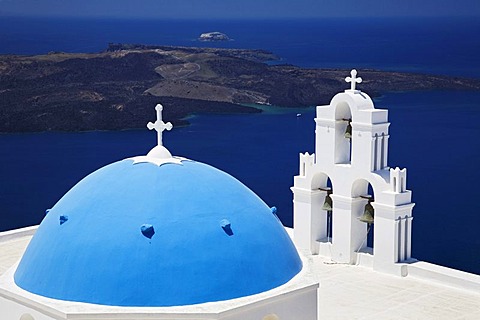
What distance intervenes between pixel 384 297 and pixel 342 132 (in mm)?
3372

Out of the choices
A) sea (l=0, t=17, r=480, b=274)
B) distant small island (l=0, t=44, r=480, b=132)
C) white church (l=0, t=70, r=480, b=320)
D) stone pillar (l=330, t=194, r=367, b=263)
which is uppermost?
white church (l=0, t=70, r=480, b=320)

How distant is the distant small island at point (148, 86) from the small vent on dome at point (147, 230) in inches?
1928

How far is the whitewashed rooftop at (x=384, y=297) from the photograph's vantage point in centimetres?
1526

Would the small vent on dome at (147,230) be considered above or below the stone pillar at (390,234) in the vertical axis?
above

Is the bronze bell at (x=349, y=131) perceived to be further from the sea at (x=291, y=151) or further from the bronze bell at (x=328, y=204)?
the sea at (x=291, y=151)

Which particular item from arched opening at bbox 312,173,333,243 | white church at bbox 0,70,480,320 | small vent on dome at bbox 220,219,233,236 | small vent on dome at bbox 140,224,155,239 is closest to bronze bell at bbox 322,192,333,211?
arched opening at bbox 312,173,333,243

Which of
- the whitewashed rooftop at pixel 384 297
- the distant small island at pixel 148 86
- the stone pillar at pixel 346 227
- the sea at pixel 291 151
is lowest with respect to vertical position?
the sea at pixel 291 151

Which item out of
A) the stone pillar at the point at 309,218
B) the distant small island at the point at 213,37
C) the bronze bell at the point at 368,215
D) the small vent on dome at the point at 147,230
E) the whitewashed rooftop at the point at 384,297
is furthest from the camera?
the distant small island at the point at 213,37

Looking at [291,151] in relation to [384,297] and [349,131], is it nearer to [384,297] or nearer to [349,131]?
[349,131]

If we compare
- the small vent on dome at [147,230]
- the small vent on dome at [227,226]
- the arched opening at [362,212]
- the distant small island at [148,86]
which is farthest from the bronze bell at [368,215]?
the distant small island at [148,86]

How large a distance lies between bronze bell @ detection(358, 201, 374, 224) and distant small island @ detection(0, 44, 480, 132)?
43.0 metres

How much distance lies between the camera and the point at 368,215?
57.6 ft

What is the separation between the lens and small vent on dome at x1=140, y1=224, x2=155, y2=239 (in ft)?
35.7

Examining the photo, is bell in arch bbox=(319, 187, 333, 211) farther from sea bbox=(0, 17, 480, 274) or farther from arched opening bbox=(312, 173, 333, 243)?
sea bbox=(0, 17, 480, 274)
